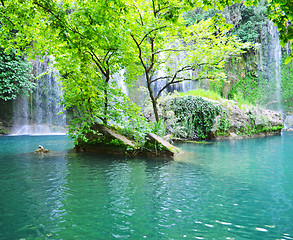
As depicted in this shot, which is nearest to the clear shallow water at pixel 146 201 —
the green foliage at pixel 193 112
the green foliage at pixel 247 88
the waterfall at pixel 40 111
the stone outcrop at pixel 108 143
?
the stone outcrop at pixel 108 143

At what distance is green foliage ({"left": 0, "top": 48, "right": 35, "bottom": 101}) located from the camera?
17281 millimetres

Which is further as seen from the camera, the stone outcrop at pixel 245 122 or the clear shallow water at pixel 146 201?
the stone outcrop at pixel 245 122

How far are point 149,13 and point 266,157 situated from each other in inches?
286

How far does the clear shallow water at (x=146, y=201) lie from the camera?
293 cm

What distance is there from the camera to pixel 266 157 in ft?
27.1

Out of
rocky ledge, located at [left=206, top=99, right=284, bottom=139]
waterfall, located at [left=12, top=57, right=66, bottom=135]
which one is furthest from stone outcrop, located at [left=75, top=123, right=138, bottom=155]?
waterfall, located at [left=12, top=57, right=66, bottom=135]

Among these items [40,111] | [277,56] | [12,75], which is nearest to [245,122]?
[277,56]

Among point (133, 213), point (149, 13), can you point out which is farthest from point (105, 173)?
point (149, 13)

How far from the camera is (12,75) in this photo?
1791 centimetres

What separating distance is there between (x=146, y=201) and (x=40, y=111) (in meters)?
19.8

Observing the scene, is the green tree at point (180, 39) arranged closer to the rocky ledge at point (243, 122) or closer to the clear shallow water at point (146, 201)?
the clear shallow water at point (146, 201)

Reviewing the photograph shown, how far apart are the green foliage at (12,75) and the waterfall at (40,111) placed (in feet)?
5.97

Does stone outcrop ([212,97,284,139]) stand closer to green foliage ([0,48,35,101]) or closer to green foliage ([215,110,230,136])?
green foliage ([215,110,230,136])

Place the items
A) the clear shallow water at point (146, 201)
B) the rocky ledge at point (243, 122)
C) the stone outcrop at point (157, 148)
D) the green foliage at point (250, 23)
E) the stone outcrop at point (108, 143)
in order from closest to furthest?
the clear shallow water at point (146, 201) → the stone outcrop at point (157, 148) → the stone outcrop at point (108, 143) → the rocky ledge at point (243, 122) → the green foliage at point (250, 23)
